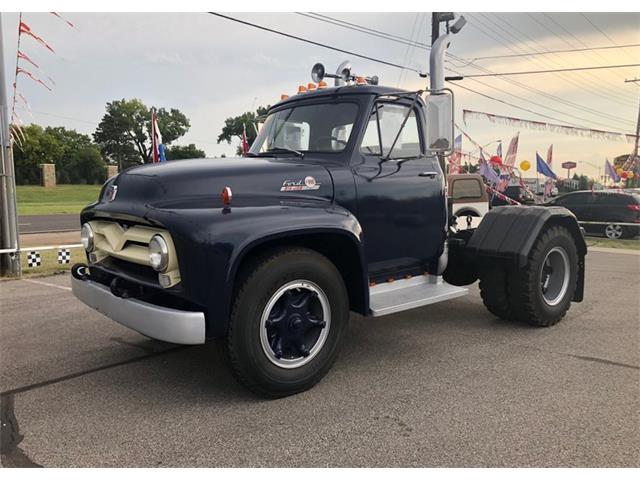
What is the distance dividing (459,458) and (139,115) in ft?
229

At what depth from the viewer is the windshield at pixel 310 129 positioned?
4.37m

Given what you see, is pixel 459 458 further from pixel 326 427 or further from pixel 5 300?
pixel 5 300

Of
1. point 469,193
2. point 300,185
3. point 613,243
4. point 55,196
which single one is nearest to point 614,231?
point 613,243

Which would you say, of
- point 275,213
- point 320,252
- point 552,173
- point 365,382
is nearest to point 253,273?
point 275,213

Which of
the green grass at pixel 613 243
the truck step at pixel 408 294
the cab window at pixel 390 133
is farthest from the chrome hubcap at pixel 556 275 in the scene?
the green grass at pixel 613 243

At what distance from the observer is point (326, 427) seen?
3133mm

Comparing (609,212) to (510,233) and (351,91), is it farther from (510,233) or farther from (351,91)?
(351,91)

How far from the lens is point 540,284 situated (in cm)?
518

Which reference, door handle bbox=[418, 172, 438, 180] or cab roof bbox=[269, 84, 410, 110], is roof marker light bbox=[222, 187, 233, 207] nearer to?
cab roof bbox=[269, 84, 410, 110]

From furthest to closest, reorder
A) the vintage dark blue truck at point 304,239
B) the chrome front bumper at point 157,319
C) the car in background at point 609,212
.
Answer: the car in background at point 609,212
the vintage dark blue truck at point 304,239
the chrome front bumper at point 157,319

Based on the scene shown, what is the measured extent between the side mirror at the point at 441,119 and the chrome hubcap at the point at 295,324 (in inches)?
62.1

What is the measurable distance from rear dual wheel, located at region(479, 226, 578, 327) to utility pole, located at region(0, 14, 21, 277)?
298 inches

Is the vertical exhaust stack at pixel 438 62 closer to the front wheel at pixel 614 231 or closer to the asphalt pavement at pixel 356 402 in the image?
the asphalt pavement at pixel 356 402

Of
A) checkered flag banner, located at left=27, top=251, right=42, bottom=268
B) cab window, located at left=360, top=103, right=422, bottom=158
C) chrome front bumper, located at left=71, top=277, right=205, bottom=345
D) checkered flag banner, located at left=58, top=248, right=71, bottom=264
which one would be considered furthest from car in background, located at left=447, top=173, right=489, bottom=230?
chrome front bumper, located at left=71, top=277, right=205, bottom=345
